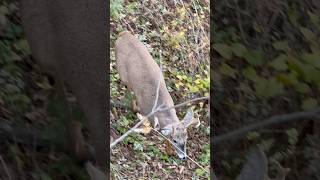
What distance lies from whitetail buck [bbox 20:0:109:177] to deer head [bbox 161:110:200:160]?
0.56 metres

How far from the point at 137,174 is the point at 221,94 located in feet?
2.32

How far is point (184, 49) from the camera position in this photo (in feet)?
6.29

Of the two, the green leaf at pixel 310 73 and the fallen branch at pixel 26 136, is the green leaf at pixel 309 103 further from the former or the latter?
the fallen branch at pixel 26 136

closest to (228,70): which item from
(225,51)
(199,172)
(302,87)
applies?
(225,51)

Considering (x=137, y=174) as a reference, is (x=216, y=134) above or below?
above

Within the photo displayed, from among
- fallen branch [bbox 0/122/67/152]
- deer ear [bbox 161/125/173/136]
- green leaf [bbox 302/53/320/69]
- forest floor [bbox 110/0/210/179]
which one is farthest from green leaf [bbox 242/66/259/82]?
deer ear [bbox 161/125/173/136]

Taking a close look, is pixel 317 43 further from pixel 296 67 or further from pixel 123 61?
pixel 123 61

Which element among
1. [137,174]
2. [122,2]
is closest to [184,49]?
[122,2]

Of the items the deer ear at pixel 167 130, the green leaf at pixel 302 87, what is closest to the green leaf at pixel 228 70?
the green leaf at pixel 302 87

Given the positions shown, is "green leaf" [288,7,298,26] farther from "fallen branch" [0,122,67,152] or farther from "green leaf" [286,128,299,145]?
"fallen branch" [0,122,67,152]

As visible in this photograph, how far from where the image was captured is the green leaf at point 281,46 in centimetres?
120

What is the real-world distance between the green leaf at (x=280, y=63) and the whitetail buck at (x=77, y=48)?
358mm

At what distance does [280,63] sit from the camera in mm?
1201

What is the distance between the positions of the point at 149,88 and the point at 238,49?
2.79ft
